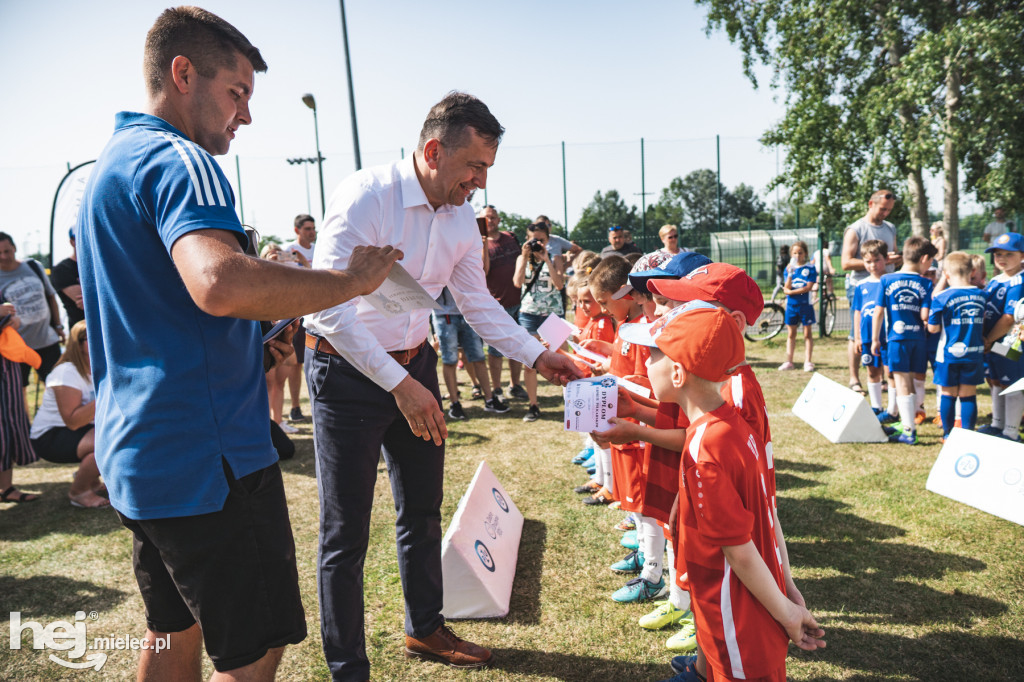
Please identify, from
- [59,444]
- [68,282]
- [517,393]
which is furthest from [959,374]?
[68,282]

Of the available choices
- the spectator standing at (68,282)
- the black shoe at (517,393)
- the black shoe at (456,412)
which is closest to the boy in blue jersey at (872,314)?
the black shoe at (517,393)

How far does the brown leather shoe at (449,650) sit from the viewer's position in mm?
2777

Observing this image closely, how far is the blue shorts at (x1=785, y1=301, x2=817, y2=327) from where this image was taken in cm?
919

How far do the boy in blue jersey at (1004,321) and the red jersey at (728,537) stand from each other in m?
4.74

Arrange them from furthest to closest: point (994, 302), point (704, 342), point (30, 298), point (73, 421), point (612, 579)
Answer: point (30, 298) < point (994, 302) < point (73, 421) < point (612, 579) < point (704, 342)

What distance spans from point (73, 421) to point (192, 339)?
4.43 meters

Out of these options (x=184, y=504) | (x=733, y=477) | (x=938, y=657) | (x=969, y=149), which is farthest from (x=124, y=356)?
(x=969, y=149)

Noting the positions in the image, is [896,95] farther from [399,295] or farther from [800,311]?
[399,295]

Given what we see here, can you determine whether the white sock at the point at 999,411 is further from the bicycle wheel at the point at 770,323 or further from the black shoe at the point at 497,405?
the bicycle wheel at the point at 770,323

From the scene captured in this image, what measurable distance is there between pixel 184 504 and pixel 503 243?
255 inches

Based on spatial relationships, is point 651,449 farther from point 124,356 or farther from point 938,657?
point 124,356

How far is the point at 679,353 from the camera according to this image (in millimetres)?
1889

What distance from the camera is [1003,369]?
553cm

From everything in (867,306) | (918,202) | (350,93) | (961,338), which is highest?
(350,93)
